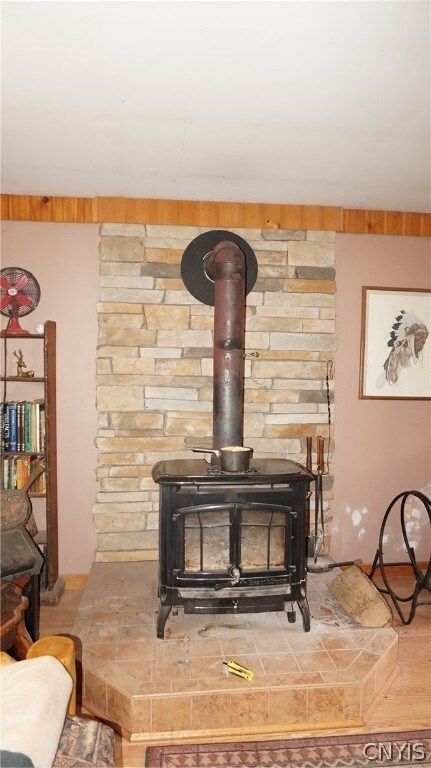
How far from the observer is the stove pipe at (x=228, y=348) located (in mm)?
2559

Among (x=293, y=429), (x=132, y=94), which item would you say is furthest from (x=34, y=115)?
(x=293, y=429)

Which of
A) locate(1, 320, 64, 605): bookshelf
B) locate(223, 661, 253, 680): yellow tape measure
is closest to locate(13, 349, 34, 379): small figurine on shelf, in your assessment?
locate(1, 320, 64, 605): bookshelf

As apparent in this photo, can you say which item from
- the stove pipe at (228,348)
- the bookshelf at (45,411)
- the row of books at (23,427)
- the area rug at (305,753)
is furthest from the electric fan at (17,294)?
the area rug at (305,753)

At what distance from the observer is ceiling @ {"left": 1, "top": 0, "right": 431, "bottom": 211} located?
4.97 feet

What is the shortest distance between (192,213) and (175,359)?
0.92 metres

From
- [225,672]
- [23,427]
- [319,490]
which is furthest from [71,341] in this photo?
[225,672]

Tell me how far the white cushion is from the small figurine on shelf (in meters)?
2.00

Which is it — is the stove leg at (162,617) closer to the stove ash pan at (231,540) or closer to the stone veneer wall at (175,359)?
the stove ash pan at (231,540)

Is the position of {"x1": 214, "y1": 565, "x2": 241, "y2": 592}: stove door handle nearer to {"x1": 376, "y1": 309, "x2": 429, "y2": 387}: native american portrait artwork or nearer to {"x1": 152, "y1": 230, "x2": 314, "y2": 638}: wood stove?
{"x1": 152, "y1": 230, "x2": 314, "y2": 638}: wood stove

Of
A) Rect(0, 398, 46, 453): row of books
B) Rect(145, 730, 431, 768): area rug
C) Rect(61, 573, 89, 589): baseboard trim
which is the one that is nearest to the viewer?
Rect(145, 730, 431, 768): area rug

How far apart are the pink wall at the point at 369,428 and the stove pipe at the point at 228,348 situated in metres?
0.99

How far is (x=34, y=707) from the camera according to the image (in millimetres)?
1067

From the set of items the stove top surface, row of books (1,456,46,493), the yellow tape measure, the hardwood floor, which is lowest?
the hardwood floor

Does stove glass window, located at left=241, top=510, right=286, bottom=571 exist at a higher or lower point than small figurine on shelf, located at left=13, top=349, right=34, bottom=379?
lower
